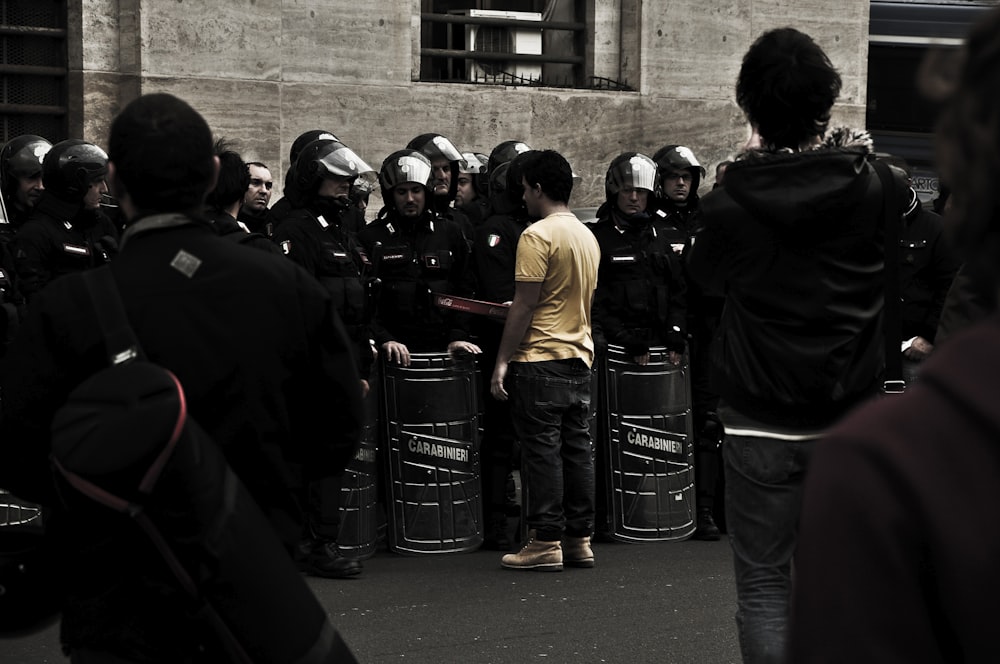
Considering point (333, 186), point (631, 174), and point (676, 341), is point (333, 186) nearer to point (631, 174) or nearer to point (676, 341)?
point (631, 174)

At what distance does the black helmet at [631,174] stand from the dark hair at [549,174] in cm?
125

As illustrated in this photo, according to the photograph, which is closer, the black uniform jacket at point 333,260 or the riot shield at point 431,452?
the black uniform jacket at point 333,260

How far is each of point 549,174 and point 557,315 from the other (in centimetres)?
67

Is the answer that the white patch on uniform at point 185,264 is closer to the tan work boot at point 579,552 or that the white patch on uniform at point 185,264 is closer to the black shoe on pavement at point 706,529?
the tan work boot at point 579,552

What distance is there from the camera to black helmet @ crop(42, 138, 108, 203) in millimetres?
8039

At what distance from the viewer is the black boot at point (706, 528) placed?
8.58 metres

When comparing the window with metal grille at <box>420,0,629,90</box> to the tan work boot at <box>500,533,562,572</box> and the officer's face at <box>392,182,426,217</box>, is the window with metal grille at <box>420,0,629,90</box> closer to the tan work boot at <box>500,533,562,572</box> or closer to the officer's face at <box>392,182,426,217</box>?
the officer's face at <box>392,182,426,217</box>

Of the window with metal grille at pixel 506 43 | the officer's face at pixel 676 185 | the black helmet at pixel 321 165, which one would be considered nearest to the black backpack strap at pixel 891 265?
the black helmet at pixel 321 165

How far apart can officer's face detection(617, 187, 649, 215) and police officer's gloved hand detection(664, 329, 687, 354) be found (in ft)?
2.43

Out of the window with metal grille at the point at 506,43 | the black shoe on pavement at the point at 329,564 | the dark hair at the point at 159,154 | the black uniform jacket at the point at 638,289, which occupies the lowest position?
the black shoe on pavement at the point at 329,564

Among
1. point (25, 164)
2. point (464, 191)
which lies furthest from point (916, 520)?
point (464, 191)

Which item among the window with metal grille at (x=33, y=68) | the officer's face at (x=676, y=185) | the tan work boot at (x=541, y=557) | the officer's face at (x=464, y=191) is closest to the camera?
the tan work boot at (x=541, y=557)

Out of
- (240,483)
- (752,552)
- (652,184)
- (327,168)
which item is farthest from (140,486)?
(652,184)

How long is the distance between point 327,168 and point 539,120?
7062mm
